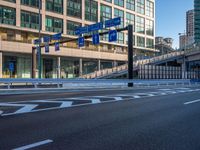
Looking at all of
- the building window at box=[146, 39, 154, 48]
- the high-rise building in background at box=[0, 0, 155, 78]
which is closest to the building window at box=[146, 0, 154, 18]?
the high-rise building in background at box=[0, 0, 155, 78]

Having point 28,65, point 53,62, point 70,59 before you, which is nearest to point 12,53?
point 28,65

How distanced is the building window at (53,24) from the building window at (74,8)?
3230 mm

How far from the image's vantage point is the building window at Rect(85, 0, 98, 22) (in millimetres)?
55125

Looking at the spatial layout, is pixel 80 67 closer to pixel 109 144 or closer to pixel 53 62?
pixel 53 62

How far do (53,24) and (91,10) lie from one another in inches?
434

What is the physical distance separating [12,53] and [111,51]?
908 inches

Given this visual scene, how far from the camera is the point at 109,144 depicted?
188 inches

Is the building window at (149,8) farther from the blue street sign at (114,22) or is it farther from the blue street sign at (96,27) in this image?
the blue street sign at (114,22)

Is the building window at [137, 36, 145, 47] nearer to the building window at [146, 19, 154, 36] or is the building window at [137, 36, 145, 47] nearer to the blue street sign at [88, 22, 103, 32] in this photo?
the building window at [146, 19, 154, 36]

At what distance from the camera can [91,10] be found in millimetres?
56000

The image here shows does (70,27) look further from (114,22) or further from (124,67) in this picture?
(114,22)

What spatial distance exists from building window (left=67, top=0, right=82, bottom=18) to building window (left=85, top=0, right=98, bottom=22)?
187cm

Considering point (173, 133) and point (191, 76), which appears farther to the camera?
point (191, 76)

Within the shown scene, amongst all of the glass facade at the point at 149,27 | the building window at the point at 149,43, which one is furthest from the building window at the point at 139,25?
the building window at the point at 149,43
